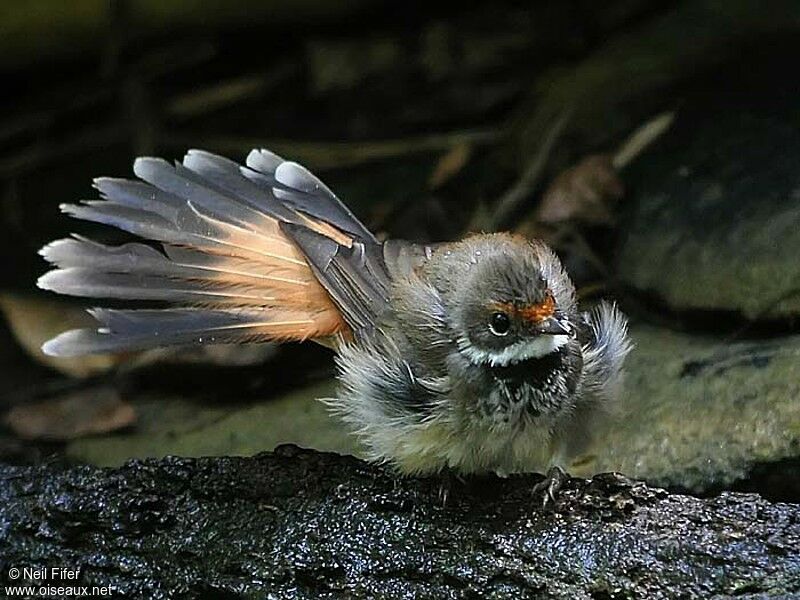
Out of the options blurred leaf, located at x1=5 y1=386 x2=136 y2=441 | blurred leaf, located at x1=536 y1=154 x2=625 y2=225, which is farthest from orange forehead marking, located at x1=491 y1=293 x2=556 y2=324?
blurred leaf, located at x1=5 y1=386 x2=136 y2=441

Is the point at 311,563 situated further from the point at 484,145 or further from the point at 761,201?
the point at 484,145

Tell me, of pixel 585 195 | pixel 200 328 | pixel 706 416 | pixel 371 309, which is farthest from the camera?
pixel 585 195

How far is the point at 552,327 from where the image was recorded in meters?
2.67

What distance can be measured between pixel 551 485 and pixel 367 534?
1.40ft

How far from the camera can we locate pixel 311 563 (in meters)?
2.70

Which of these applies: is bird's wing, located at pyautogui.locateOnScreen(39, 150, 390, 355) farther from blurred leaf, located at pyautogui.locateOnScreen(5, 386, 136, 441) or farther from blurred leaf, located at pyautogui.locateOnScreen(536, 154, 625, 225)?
blurred leaf, located at pyautogui.locateOnScreen(536, 154, 625, 225)

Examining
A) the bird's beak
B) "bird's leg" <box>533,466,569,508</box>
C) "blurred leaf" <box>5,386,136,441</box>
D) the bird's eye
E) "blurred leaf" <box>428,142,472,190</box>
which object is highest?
the bird's eye

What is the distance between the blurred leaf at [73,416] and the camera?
415 cm

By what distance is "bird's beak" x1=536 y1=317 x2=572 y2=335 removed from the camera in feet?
8.74

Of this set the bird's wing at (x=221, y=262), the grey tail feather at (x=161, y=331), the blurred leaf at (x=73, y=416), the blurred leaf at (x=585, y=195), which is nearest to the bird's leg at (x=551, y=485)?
the bird's wing at (x=221, y=262)

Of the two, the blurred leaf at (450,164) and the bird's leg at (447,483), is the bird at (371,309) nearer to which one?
the bird's leg at (447,483)
